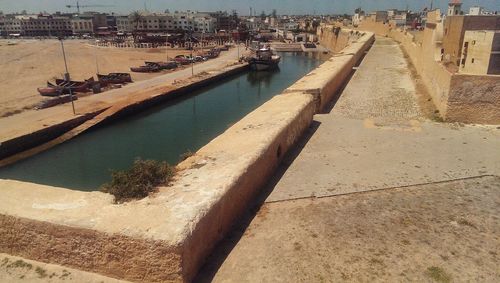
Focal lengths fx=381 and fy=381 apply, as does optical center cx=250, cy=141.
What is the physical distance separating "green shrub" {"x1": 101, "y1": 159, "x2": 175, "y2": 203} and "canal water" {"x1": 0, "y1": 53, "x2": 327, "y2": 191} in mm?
7222

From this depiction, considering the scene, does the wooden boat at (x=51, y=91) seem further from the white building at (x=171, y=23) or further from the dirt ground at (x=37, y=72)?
the white building at (x=171, y=23)

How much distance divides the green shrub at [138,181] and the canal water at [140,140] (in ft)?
23.7

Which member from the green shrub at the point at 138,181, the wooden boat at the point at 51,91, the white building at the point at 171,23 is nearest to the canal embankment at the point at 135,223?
the green shrub at the point at 138,181

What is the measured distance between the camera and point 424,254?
4141mm

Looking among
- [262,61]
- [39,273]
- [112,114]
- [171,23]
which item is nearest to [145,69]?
[262,61]

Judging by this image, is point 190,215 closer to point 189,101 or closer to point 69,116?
point 69,116

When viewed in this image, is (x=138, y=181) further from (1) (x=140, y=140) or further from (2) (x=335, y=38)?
(2) (x=335, y=38)

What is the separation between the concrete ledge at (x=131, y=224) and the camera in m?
3.48

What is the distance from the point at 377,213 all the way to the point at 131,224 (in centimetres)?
315

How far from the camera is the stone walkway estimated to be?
392cm

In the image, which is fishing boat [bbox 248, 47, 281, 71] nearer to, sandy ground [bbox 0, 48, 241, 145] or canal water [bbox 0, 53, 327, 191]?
sandy ground [bbox 0, 48, 241, 145]

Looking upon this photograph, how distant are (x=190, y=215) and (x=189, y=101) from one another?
1996 centimetres

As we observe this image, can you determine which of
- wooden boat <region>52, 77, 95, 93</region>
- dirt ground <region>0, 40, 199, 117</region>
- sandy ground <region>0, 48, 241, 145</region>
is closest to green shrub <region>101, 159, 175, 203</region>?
sandy ground <region>0, 48, 241, 145</region>

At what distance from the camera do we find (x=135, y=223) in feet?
11.9
